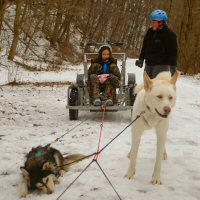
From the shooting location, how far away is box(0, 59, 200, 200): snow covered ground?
3.88 meters

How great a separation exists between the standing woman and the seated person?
1135 mm

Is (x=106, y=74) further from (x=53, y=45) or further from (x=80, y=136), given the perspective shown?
(x=53, y=45)

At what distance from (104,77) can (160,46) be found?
63.1 inches

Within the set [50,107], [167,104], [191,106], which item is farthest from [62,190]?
[191,106]

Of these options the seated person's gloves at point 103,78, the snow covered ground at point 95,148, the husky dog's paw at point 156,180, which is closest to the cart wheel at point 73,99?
the snow covered ground at point 95,148

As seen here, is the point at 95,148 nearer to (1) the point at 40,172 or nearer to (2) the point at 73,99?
(1) the point at 40,172

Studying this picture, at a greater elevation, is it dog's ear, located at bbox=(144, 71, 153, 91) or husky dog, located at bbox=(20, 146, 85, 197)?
dog's ear, located at bbox=(144, 71, 153, 91)

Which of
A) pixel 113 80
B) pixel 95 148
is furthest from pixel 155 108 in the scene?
pixel 113 80

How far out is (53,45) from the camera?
27734 mm

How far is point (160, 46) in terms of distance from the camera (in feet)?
19.4

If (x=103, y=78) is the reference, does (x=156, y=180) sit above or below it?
below

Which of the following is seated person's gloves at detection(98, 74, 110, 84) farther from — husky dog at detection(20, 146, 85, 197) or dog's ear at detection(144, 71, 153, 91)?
dog's ear at detection(144, 71, 153, 91)

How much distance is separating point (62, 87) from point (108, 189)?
8.68 metres

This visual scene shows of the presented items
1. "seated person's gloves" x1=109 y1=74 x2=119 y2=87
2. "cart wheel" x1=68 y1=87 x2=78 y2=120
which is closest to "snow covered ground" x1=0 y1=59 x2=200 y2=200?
"cart wheel" x1=68 y1=87 x2=78 y2=120
